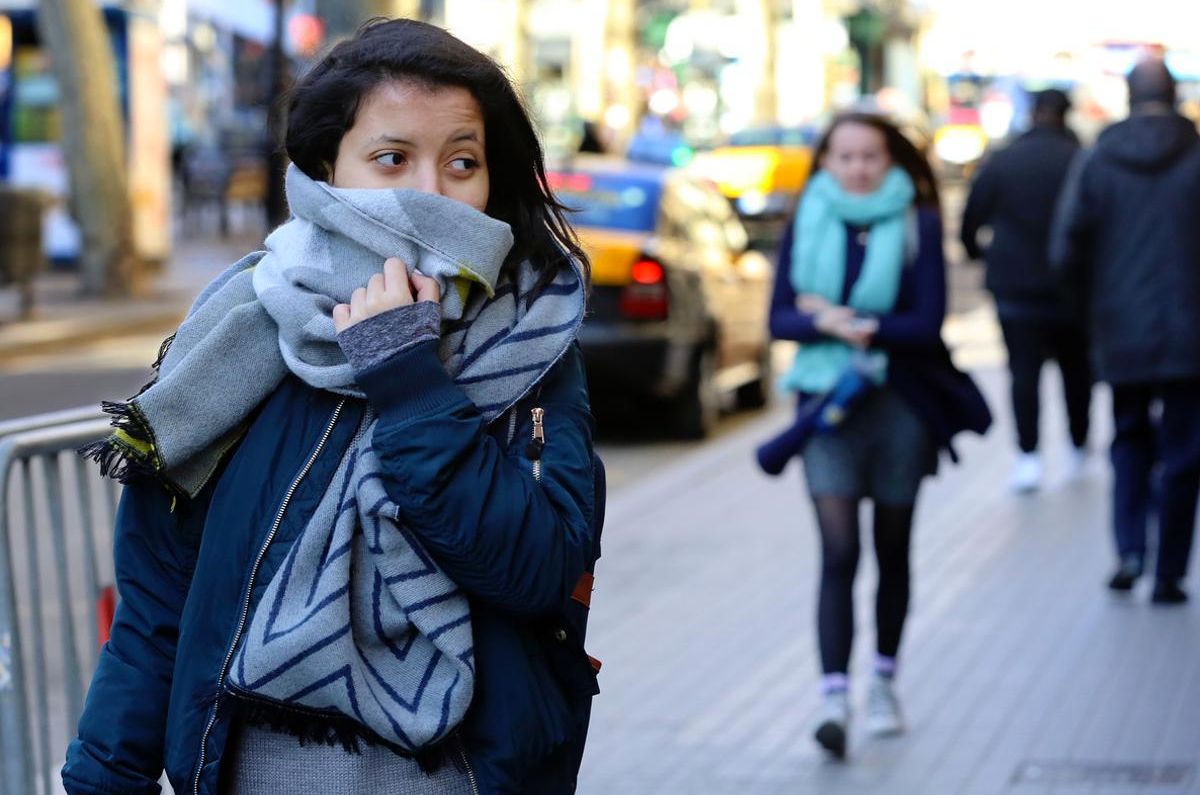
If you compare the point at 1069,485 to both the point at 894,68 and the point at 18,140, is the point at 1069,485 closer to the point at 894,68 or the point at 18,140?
the point at 18,140

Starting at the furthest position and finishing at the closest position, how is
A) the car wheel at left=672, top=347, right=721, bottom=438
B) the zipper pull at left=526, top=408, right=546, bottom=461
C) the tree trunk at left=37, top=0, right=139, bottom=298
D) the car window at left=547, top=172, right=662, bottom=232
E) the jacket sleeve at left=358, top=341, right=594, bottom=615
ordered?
1. the tree trunk at left=37, top=0, right=139, bottom=298
2. the car wheel at left=672, top=347, right=721, bottom=438
3. the car window at left=547, top=172, right=662, bottom=232
4. the zipper pull at left=526, top=408, right=546, bottom=461
5. the jacket sleeve at left=358, top=341, right=594, bottom=615

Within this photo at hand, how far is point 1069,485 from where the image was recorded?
1076cm

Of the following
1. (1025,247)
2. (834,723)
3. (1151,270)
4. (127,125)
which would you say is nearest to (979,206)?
Answer: (1025,247)

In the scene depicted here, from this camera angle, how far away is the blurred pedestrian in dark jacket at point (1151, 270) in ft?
24.7

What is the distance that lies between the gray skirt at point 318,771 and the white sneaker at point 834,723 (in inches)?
138

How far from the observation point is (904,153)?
615 cm

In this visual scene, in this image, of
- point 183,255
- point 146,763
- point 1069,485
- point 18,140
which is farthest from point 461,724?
point 183,255

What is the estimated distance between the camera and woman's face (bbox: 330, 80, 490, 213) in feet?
7.97

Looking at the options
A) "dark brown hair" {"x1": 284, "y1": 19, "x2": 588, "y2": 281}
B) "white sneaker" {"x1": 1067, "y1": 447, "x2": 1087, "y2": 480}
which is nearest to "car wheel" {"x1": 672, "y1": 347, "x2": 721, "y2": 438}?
"white sneaker" {"x1": 1067, "y1": 447, "x2": 1087, "y2": 480}

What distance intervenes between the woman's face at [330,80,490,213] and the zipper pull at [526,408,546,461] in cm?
24

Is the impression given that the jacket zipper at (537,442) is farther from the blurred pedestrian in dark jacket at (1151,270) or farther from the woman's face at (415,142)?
the blurred pedestrian in dark jacket at (1151,270)

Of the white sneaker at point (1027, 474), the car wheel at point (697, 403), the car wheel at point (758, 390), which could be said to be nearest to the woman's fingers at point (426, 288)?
the white sneaker at point (1027, 474)

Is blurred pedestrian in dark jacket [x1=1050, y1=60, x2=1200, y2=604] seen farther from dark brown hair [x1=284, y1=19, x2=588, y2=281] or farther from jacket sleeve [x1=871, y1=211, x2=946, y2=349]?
dark brown hair [x1=284, y1=19, x2=588, y2=281]

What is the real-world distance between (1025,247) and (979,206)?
297 millimetres
